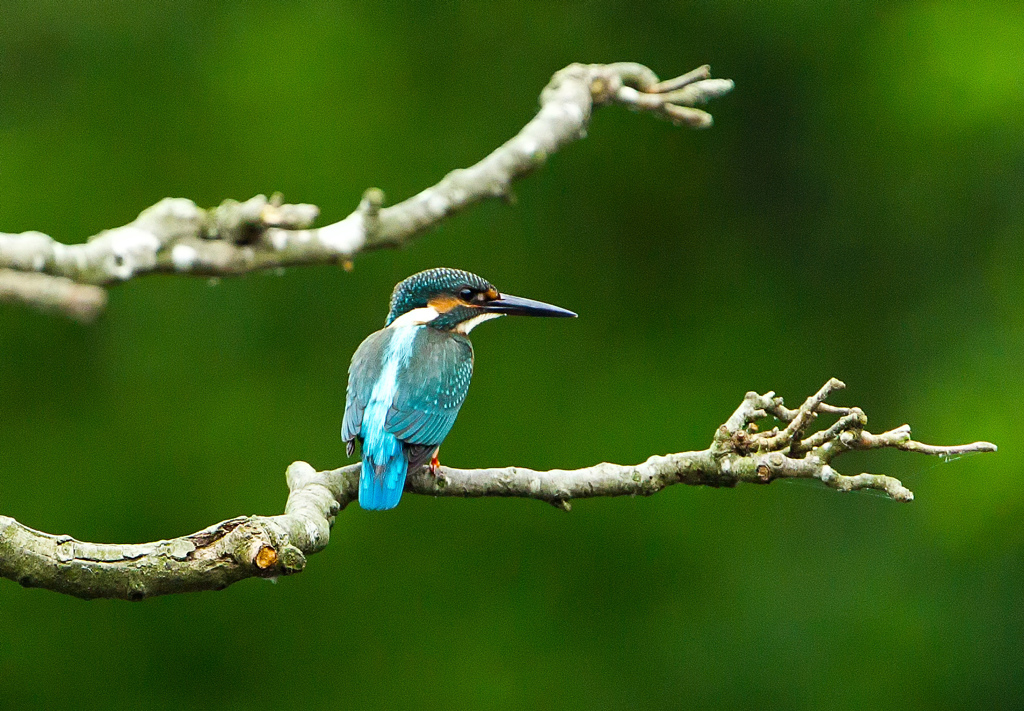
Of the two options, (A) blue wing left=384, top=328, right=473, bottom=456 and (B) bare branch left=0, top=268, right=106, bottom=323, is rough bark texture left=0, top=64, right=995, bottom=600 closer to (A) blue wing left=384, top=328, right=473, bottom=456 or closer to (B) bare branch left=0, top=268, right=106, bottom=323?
(B) bare branch left=0, top=268, right=106, bottom=323

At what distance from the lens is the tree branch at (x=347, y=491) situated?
1.70 metres

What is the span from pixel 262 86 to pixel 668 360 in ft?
6.97

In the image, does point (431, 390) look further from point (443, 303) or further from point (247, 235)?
point (247, 235)

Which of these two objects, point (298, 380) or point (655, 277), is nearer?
point (298, 380)

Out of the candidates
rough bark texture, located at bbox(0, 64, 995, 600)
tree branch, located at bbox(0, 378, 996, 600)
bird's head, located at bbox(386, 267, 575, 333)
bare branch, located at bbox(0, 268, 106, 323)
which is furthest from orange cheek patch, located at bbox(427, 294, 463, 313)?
bare branch, located at bbox(0, 268, 106, 323)

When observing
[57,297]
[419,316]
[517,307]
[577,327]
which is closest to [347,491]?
[419,316]

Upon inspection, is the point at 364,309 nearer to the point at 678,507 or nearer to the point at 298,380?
the point at 298,380

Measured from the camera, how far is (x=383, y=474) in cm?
257

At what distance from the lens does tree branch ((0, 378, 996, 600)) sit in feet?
5.57

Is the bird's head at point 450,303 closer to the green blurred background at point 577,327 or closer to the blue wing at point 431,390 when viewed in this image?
the blue wing at point 431,390

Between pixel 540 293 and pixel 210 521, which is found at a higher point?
pixel 540 293

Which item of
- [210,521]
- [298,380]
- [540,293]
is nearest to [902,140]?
[540,293]

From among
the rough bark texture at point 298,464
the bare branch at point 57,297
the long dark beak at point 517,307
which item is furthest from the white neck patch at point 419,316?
the bare branch at point 57,297

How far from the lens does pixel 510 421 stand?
17.7ft
